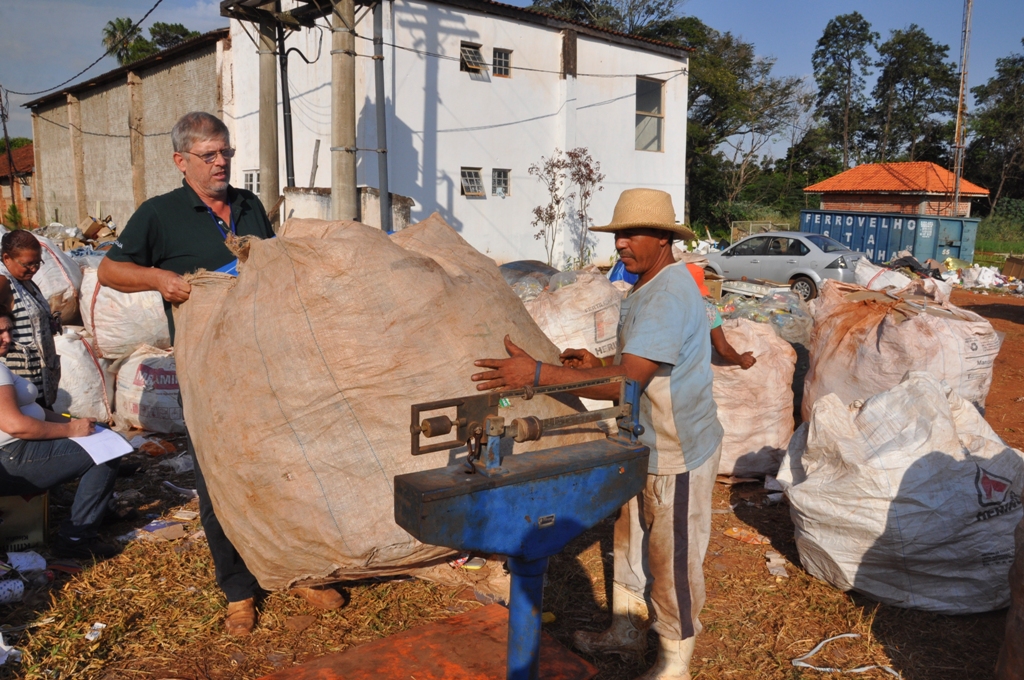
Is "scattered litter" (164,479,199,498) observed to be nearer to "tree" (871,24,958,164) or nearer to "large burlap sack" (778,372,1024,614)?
"large burlap sack" (778,372,1024,614)

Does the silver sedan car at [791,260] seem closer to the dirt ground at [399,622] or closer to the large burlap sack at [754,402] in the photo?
the large burlap sack at [754,402]

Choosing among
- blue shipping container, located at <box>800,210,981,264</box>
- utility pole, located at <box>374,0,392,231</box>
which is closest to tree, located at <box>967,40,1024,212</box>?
blue shipping container, located at <box>800,210,981,264</box>

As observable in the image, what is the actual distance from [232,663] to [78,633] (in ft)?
1.94

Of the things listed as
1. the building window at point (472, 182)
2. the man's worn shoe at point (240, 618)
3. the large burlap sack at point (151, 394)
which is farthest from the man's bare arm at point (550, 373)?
the building window at point (472, 182)

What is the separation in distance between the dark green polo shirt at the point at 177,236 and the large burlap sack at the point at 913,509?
2345 mm

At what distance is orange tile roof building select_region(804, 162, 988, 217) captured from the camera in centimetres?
2414

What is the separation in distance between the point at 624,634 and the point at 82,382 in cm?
405

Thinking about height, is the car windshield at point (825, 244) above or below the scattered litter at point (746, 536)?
above

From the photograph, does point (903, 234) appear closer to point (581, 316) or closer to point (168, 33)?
point (581, 316)

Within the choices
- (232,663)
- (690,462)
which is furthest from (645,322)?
(232,663)

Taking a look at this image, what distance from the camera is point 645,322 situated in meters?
2.05

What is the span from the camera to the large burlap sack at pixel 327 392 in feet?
6.82

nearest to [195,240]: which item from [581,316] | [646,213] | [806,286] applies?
[646,213]

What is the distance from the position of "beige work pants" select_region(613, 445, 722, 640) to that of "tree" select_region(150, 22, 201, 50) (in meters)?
36.6
